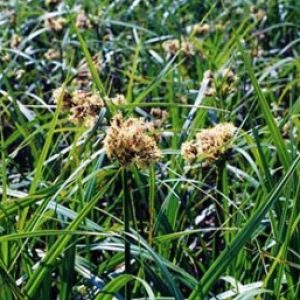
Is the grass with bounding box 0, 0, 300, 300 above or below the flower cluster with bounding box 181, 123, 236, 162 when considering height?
below

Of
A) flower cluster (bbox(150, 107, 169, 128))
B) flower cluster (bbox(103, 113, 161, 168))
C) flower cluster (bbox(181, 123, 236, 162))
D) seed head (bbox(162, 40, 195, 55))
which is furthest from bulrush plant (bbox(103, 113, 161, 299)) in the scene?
seed head (bbox(162, 40, 195, 55))

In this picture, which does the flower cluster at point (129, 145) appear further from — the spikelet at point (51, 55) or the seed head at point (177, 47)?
the spikelet at point (51, 55)

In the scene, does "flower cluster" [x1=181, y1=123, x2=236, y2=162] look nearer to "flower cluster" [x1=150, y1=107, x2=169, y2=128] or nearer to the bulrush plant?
the bulrush plant

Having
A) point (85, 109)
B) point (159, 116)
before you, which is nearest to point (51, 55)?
point (159, 116)

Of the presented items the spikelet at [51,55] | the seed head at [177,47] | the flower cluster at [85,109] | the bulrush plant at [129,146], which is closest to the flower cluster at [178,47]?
the seed head at [177,47]

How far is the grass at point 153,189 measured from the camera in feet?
4.53

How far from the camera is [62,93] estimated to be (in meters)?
1.54

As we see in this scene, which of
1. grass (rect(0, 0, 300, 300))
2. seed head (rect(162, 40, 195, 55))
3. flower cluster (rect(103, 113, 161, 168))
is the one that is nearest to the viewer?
flower cluster (rect(103, 113, 161, 168))

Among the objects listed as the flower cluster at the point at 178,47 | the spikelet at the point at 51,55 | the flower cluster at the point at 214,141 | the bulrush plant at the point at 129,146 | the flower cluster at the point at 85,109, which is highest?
the bulrush plant at the point at 129,146

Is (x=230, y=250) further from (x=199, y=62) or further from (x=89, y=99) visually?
(x=199, y=62)

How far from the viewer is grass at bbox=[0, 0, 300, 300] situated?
138cm

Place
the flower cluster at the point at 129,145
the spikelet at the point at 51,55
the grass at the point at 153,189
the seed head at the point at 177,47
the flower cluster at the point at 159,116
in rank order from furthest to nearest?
the spikelet at the point at 51,55
the seed head at the point at 177,47
the flower cluster at the point at 159,116
the grass at the point at 153,189
the flower cluster at the point at 129,145

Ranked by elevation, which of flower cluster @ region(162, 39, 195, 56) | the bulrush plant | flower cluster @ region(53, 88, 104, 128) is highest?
the bulrush plant

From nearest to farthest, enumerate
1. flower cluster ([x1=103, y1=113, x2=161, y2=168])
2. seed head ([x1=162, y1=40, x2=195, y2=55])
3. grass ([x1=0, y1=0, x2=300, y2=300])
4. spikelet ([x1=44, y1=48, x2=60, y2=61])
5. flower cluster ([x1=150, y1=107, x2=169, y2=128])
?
1. flower cluster ([x1=103, y1=113, x2=161, y2=168])
2. grass ([x1=0, y1=0, x2=300, y2=300])
3. flower cluster ([x1=150, y1=107, x2=169, y2=128])
4. seed head ([x1=162, y1=40, x2=195, y2=55])
5. spikelet ([x1=44, y1=48, x2=60, y2=61])
